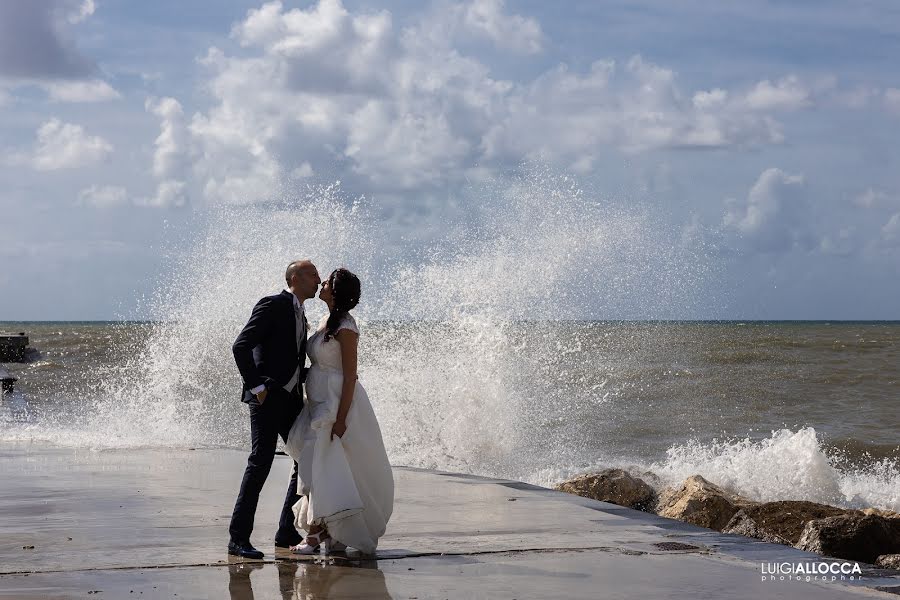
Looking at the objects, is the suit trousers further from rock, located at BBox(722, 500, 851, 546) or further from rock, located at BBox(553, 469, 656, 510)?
rock, located at BBox(553, 469, 656, 510)

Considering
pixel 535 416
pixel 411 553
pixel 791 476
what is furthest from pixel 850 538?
pixel 535 416

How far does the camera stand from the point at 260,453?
5621 mm

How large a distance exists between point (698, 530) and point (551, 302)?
11.6 m

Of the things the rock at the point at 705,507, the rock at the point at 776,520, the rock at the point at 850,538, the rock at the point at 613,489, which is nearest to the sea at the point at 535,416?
the rock at the point at 613,489

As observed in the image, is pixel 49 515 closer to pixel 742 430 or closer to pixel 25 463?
pixel 25 463

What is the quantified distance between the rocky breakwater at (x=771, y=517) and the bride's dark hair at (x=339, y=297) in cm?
335

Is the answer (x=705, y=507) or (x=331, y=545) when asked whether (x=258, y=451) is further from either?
(x=705, y=507)

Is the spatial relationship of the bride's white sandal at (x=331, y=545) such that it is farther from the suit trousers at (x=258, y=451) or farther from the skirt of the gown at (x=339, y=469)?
the suit trousers at (x=258, y=451)

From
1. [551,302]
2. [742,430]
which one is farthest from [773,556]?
[742,430]

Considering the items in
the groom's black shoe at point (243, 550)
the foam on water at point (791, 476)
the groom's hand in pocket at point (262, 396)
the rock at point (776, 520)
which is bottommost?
the foam on water at point (791, 476)

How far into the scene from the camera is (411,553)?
227 inches

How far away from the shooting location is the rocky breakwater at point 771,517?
6.67m

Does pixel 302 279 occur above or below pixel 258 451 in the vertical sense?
above

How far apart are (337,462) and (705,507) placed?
4289 mm
